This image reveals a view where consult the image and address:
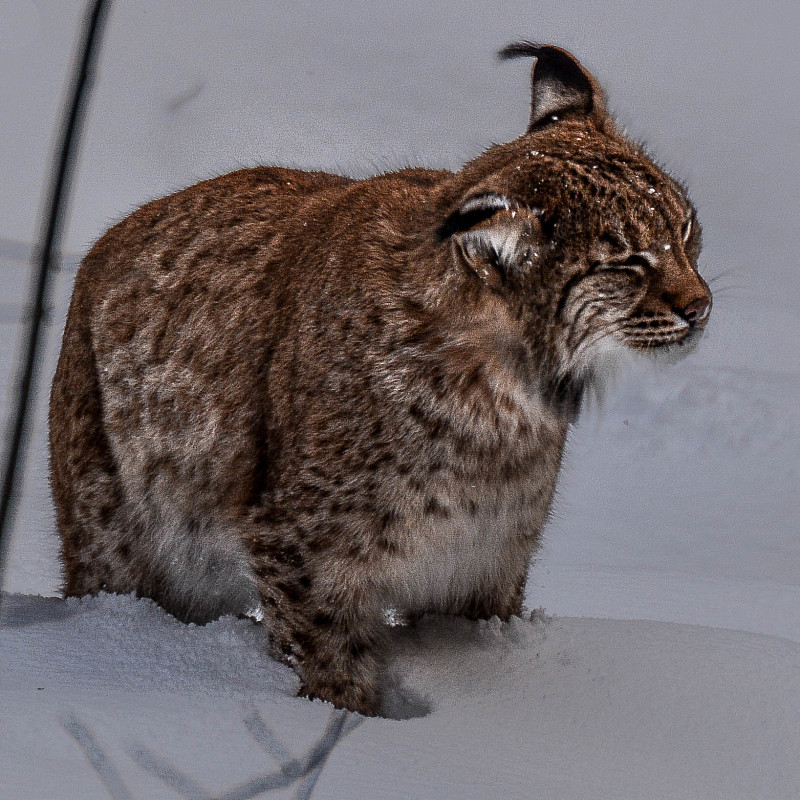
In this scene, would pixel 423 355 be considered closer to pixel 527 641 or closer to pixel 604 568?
pixel 527 641

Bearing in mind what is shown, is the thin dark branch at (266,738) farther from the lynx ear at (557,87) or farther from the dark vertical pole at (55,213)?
the lynx ear at (557,87)

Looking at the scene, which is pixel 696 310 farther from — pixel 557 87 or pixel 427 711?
pixel 427 711

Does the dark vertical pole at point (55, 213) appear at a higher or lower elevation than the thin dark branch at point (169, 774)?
higher

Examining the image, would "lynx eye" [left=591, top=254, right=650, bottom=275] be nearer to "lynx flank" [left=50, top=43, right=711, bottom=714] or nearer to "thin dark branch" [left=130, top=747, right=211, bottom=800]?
"lynx flank" [left=50, top=43, right=711, bottom=714]

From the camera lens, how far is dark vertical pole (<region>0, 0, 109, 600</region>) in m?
1.64

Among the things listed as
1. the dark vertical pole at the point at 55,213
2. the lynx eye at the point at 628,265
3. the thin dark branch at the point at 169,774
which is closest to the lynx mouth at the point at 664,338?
the lynx eye at the point at 628,265

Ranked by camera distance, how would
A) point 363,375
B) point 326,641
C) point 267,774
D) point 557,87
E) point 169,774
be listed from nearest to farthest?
point 169,774, point 267,774, point 363,375, point 326,641, point 557,87

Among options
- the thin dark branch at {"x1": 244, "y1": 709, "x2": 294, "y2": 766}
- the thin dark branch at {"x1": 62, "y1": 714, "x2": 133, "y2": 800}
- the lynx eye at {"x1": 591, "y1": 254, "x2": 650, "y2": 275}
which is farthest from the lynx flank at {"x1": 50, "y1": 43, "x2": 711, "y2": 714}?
the thin dark branch at {"x1": 62, "y1": 714, "x2": 133, "y2": 800}

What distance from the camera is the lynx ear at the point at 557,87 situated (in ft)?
12.3

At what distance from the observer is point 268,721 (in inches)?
110

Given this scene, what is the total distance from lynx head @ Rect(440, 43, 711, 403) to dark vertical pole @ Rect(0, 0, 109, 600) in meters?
1.48

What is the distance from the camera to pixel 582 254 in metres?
3.04

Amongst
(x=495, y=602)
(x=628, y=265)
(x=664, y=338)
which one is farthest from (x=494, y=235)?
(x=495, y=602)

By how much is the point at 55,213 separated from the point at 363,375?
176 cm
